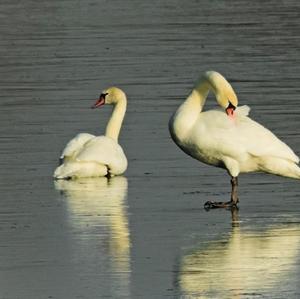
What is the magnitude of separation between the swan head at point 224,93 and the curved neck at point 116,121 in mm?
2837

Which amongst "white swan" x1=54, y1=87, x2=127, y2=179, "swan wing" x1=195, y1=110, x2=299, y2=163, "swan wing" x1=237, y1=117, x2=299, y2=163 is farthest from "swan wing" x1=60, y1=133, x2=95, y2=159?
"swan wing" x1=237, y1=117, x2=299, y2=163

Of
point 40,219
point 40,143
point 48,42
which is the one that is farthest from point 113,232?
point 48,42

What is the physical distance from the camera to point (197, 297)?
31.7 feet

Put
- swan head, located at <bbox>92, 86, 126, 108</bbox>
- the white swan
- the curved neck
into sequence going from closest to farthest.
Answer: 1. the white swan
2. the curved neck
3. swan head, located at <bbox>92, 86, 126, 108</bbox>

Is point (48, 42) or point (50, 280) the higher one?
point (48, 42)

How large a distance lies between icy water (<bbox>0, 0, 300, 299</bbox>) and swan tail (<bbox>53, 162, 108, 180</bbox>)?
4.4 inches

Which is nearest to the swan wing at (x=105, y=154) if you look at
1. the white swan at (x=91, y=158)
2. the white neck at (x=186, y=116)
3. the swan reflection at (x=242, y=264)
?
the white swan at (x=91, y=158)

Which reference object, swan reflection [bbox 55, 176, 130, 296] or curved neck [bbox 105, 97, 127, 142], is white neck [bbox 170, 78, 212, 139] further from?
curved neck [bbox 105, 97, 127, 142]

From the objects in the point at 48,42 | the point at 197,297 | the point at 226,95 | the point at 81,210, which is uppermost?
the point at 48,42

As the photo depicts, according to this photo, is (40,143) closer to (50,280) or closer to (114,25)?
(50,280)

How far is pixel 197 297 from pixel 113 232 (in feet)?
8.31

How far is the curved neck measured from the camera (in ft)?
56.5

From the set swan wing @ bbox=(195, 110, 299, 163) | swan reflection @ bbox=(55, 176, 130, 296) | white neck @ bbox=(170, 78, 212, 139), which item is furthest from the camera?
white neck @ bbox=(170, 78, 212, 139)

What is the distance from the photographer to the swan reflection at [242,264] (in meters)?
9.89
